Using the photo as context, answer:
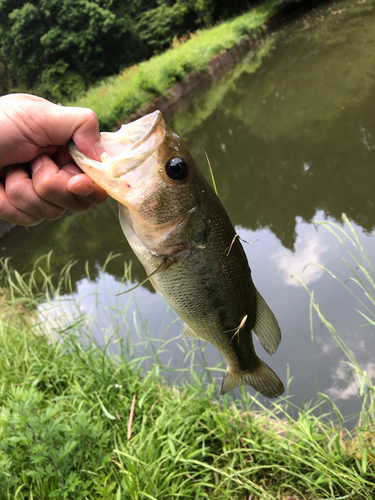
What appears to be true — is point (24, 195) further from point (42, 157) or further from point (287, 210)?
point (287, 210)

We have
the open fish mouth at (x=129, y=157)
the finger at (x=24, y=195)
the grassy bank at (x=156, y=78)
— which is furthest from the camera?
the grassy bank at (x=156, y=78)

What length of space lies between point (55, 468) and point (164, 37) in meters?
32.9

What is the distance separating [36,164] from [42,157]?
0.04 m

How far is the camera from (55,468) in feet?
6.47

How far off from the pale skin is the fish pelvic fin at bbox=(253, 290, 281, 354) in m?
0.84

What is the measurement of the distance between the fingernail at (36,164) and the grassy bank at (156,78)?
10.7m

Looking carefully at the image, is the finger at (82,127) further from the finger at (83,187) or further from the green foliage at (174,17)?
the green foliage at (174,17)

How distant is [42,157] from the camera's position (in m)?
1.55

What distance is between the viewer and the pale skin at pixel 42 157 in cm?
139

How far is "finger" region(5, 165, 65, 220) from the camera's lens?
153cm

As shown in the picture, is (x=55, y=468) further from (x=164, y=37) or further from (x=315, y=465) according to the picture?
(x=164, y=37)

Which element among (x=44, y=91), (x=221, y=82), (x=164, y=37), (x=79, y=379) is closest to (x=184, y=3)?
(x=164, y=37)

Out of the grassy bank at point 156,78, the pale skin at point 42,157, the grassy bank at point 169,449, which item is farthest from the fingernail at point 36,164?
the grassy bank at point 156,78

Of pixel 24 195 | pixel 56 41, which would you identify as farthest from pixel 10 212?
pixel 56 41
